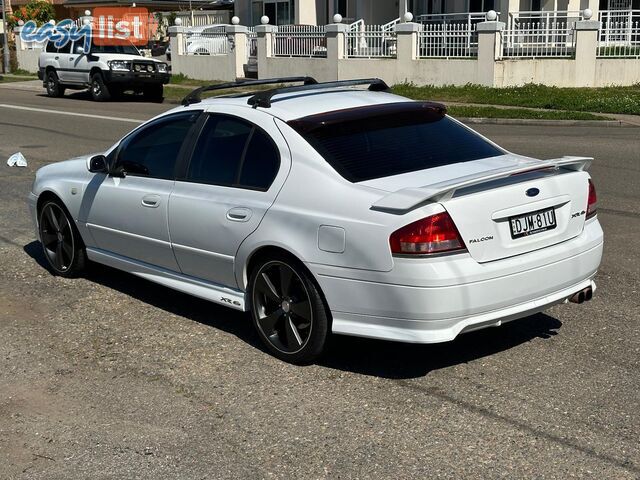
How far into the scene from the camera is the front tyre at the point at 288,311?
5406 millimetres

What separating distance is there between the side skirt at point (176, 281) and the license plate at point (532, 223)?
1.78 metres

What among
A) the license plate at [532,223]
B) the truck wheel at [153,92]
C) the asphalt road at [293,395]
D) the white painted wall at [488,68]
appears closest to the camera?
the asphalt road at [293,395]

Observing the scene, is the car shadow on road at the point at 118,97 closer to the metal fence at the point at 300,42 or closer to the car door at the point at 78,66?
the car door at the point at 78,66

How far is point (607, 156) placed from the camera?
14078 mm

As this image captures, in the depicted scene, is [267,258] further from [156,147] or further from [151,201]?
[156,147]

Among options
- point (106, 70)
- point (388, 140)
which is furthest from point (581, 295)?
point (106, 70)

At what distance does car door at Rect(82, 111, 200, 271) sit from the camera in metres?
6.46

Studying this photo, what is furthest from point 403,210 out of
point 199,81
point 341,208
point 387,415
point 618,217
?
point 199,81

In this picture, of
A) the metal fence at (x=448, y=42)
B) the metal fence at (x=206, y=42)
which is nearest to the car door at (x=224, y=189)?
the metal fence at (x=448, y=42)

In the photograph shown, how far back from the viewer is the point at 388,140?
5859mm

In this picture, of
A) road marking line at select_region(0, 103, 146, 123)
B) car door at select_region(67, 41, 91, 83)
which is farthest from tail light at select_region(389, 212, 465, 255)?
car door at select_region(67, 41, 91, 83)

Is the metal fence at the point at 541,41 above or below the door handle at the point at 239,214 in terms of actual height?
above

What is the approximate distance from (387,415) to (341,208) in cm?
117

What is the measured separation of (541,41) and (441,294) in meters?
21.4
